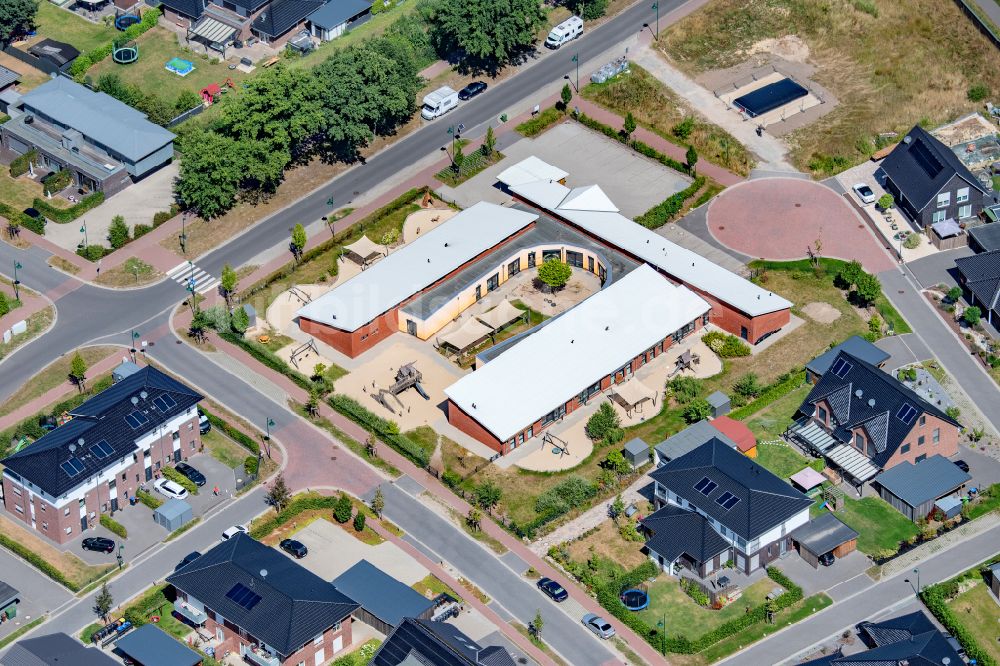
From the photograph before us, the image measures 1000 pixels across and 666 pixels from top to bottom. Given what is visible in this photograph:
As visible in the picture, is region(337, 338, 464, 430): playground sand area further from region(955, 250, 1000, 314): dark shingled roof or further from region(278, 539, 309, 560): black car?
region(955, 250, 1000, 314): dark shingled roof

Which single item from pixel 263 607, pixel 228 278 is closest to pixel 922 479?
pixel 263 607

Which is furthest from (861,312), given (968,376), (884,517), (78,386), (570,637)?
(78,386)

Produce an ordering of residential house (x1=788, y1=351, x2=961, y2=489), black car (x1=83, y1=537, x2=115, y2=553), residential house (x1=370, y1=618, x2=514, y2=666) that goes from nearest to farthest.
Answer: residential house (x1=370, y1=618, x2=514, y2=666)
black car (x1=83, y1=537, x2=115, y2=553)
residential house (x1=788, y1=351, x2=961, y2=489)

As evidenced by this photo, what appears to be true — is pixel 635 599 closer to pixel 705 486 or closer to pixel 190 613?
pixel 705 486

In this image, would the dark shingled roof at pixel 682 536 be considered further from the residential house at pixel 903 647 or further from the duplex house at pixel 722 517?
the residential house at pixel 903 647

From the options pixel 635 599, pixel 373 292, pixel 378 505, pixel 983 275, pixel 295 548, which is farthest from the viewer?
pixel 373 292

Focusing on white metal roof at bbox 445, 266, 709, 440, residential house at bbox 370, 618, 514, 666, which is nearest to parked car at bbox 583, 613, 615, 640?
residential house at bbox 370, 618, 514, 666
